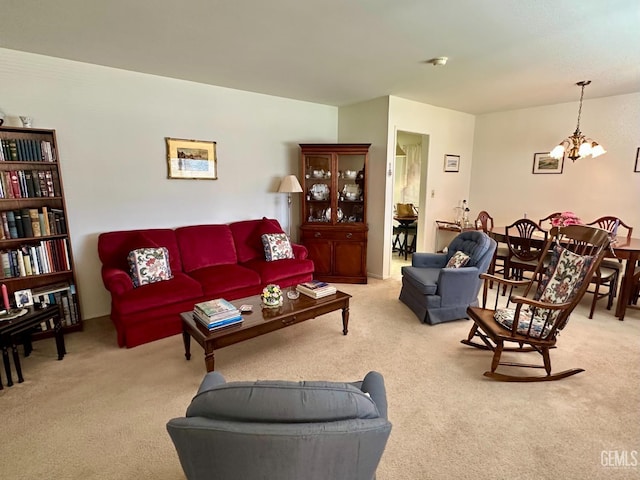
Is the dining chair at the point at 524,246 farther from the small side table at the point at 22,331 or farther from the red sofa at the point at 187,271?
the small side table at the point at 22,331

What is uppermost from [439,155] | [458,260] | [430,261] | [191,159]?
[439,155]

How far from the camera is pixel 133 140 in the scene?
3.54 meters

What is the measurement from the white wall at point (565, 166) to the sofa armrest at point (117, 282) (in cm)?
554

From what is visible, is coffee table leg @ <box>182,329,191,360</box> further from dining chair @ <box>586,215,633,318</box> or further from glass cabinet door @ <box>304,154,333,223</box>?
dining chair @ <box>586,215,633,318</box>

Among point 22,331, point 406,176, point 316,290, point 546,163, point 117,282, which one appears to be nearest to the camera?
point 22,331

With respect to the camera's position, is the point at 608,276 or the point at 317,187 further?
the point at 317,187

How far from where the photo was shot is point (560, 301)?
2.48 meters

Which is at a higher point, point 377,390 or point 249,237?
point 249,237

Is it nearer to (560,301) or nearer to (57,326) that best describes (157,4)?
(57,326)

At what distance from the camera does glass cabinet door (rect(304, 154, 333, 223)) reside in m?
4.68

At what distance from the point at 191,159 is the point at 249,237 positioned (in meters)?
1.15

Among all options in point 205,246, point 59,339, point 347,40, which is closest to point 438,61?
point 347,40

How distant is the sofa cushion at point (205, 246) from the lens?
3.73 meters

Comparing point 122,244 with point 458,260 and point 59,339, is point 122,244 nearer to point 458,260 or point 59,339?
point 59,339
